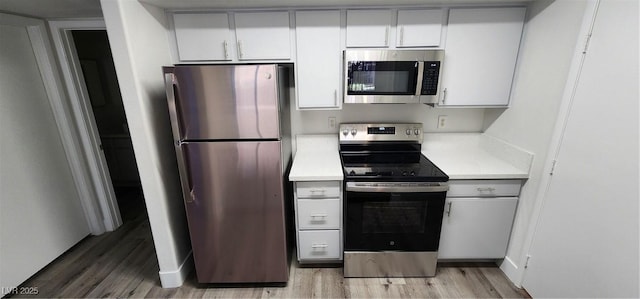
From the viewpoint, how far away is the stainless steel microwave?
175cm

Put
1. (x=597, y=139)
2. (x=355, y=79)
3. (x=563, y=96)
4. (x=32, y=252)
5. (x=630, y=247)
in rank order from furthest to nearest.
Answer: (x=32, y=252) → (x=355, y=79) → (x=563, y=96) → (x=597, y=139) → (x=630, y=247)

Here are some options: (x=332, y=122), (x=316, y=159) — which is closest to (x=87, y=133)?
(x=316, y=159)

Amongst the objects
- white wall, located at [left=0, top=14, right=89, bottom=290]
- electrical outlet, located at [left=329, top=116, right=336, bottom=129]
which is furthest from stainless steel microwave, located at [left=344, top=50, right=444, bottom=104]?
white wall, located at [left=0, top=14, right=89, bottom=290]

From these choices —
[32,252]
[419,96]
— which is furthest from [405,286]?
[32,252]

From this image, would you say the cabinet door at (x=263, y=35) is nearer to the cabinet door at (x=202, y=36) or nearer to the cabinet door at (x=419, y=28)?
the cabinet door at (x=202, y=36)

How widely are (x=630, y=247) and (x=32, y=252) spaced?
3818mm

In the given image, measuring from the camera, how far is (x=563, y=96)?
1469 mm

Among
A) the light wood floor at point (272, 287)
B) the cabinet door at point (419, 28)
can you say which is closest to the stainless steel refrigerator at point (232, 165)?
the light wood floor at point (272, 287)

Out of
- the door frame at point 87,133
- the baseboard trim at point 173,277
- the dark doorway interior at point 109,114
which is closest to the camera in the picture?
the baseboard trim at point 173,277

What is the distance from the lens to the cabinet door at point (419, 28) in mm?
1757

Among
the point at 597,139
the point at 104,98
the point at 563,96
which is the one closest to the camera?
the point at 597,139

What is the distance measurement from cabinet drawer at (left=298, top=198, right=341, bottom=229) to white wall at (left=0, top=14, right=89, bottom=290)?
2107 mm

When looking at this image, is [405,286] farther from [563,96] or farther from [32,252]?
[32,252]

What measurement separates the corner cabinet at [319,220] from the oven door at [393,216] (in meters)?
0.10
